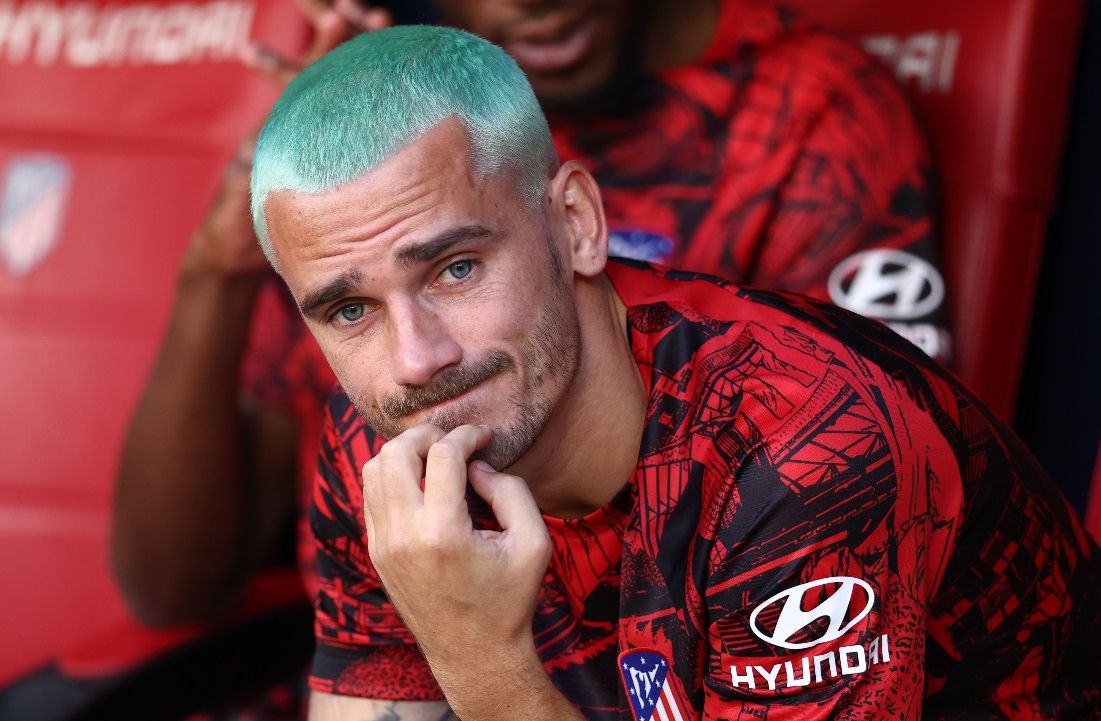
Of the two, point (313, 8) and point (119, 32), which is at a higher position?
point (313, 8)

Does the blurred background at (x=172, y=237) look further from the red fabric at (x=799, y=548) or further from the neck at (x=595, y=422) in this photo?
the neck at (x=595, y=422)

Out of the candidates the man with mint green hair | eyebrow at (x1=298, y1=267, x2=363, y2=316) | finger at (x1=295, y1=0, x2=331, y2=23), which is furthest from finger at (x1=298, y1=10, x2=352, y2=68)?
eyebrow at (x1=298, y1=267, x2=363, y2=316)

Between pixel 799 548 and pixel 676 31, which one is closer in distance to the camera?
pixel 799 548

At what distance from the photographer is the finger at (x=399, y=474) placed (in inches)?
43.5

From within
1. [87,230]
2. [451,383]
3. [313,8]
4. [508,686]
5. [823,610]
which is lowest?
[87,230]

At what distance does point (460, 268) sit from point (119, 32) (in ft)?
5.12

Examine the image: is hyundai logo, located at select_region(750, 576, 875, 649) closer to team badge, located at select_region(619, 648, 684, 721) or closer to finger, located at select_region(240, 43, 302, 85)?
team badge, located at select_region(619, 648, 684, 721)

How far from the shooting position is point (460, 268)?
3.77 ft

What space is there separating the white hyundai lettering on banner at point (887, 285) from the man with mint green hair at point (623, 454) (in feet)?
1.62

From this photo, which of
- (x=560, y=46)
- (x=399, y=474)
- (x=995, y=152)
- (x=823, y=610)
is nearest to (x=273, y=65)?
(x=560, y=46)

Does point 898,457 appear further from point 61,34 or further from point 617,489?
point 61,34

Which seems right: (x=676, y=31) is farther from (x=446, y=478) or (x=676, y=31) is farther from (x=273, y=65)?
(x=446, y=478)

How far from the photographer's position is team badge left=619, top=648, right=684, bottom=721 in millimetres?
1204

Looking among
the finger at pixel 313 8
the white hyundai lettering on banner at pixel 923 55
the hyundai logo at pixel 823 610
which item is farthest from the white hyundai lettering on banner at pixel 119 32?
the hyundai logo at pixel 823 610
